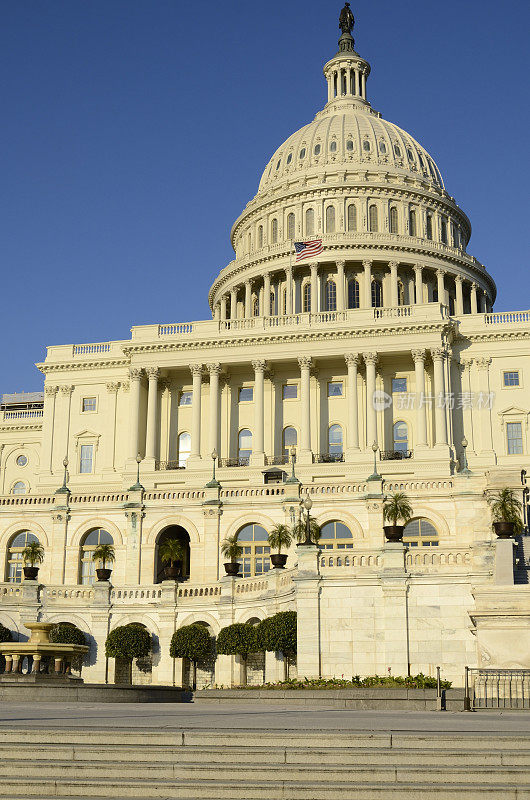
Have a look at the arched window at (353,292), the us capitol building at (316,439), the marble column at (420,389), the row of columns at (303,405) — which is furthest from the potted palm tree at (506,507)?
the arched window at (353,292)

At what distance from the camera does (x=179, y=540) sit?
200ft

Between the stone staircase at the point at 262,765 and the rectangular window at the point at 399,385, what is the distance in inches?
2903

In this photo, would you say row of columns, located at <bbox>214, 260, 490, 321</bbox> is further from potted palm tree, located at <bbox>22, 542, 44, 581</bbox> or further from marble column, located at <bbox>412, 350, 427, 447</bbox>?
potted palm tree, located at <bbox>22, 542, 44, 581</bbox>

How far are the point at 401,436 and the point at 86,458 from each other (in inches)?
1108

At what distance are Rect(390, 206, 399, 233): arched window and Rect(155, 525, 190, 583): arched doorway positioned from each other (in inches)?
2644

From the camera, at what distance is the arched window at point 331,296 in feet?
369

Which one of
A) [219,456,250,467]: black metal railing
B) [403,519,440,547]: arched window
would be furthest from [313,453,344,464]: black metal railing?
[403,519,440,547]: arched window

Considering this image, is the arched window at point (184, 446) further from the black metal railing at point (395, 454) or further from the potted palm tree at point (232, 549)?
the potted palm tree at point (232, 549)

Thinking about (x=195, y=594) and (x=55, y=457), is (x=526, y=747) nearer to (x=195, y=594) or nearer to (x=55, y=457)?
(x=195, y=594)

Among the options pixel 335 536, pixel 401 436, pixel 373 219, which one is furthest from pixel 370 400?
pixel 373 219

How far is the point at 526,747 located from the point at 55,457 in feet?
263

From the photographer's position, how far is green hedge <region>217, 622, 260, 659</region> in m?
44.7

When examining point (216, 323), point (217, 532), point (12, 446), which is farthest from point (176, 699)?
point (12, 446)

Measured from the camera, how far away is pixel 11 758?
16.5 meters
